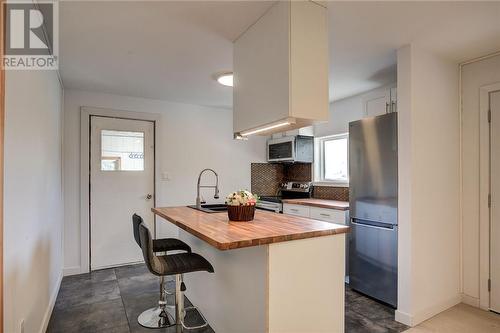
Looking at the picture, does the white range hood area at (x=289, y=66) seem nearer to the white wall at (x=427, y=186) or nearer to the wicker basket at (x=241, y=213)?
the wicker basket at (x=241, y=213)

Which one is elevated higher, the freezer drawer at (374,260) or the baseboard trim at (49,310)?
the freezer drawer at (374,260)

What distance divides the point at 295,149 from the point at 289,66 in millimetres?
2707

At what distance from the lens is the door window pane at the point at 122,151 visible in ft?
12.9

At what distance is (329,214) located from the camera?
3.46m

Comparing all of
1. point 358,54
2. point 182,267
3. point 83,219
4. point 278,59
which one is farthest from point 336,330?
point 83,219

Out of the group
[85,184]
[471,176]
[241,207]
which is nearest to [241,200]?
[241,207]

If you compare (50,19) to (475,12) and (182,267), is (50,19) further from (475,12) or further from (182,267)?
A: (475,12)

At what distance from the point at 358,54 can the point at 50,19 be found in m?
2.49

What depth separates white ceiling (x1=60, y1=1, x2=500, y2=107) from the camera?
6.28ft

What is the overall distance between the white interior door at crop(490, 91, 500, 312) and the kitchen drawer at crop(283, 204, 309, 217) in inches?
74.0

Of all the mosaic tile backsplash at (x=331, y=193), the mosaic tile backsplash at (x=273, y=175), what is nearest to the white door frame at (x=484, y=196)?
the mosaic tile backsplash at (x=331, y=193)

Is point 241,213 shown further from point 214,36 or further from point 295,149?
point 295,149

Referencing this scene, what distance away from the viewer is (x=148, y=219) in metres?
4.13

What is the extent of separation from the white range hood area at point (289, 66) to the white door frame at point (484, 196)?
6.23 feet
